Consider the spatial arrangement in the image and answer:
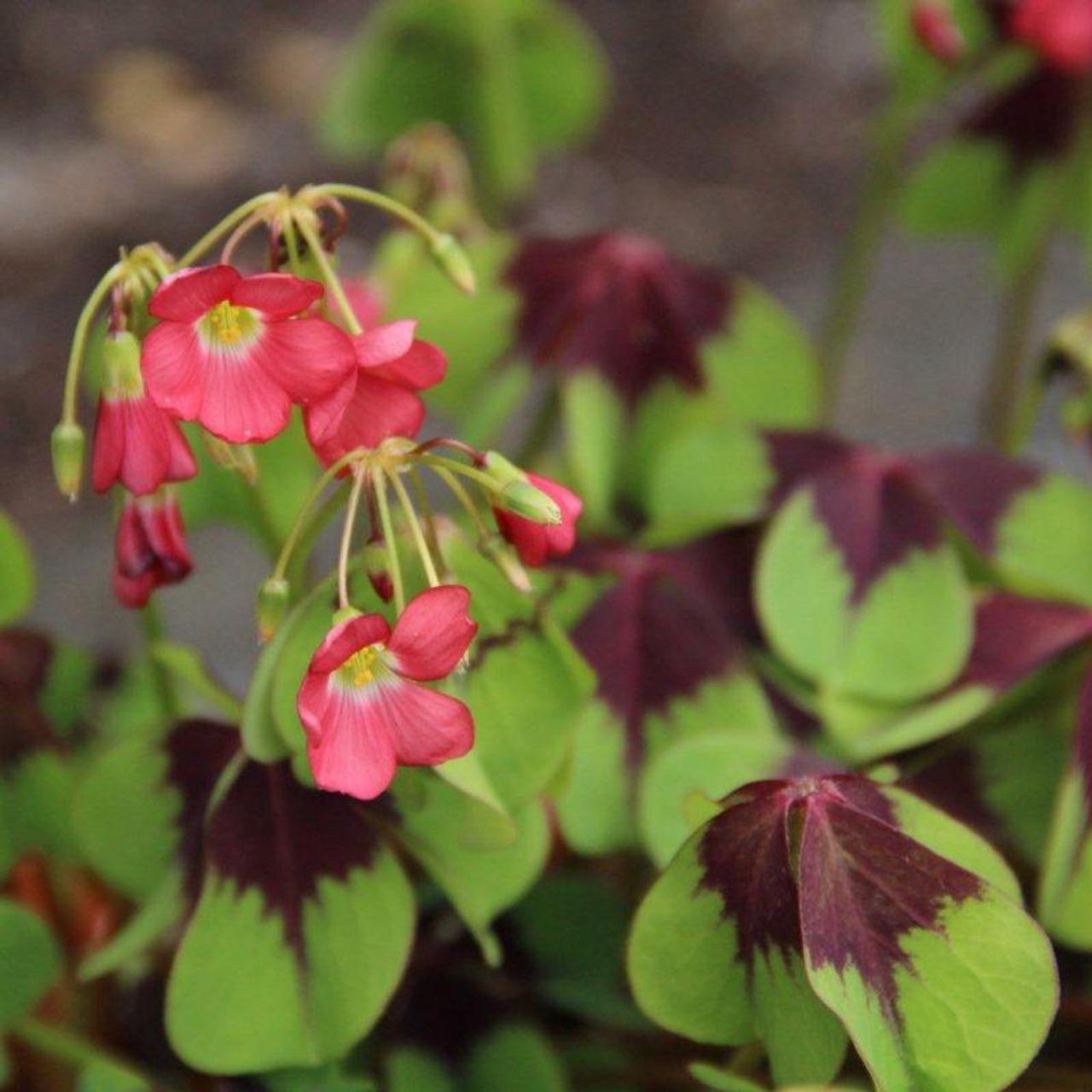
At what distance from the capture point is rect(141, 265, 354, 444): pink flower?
1.86 ft

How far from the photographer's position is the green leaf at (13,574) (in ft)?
2.62

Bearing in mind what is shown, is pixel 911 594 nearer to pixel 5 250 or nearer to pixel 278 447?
pixel 278 447

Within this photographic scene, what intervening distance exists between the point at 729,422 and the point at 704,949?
39 centimetres

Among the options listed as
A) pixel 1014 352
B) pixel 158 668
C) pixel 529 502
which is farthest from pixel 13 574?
pixel 1014 352

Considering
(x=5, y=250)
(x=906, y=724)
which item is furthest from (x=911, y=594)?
(x=5, y=250)

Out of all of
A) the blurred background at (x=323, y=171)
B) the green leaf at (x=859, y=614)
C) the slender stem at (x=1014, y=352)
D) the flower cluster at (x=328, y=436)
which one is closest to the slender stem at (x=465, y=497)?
the flower cluster at (x=328, y=436)

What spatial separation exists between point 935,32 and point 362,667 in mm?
686

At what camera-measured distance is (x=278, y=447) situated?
0.93 meters

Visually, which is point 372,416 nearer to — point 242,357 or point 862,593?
point 242,357

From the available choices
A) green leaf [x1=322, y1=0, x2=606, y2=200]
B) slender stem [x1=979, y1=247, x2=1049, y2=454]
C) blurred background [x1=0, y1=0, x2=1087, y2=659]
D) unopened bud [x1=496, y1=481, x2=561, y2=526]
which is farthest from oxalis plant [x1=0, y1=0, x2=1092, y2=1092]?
blurred background [x1=0, y1=0, x2=1087, y2=659]

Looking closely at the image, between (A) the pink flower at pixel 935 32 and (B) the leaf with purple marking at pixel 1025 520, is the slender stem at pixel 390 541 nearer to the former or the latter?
(B) the leaf with purple marking at pixel 1025 520

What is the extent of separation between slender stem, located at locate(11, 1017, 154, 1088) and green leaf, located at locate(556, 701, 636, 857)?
0.73 feet

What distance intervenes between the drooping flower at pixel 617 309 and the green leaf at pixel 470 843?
1.11 feet

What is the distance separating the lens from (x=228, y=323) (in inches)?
23.0
